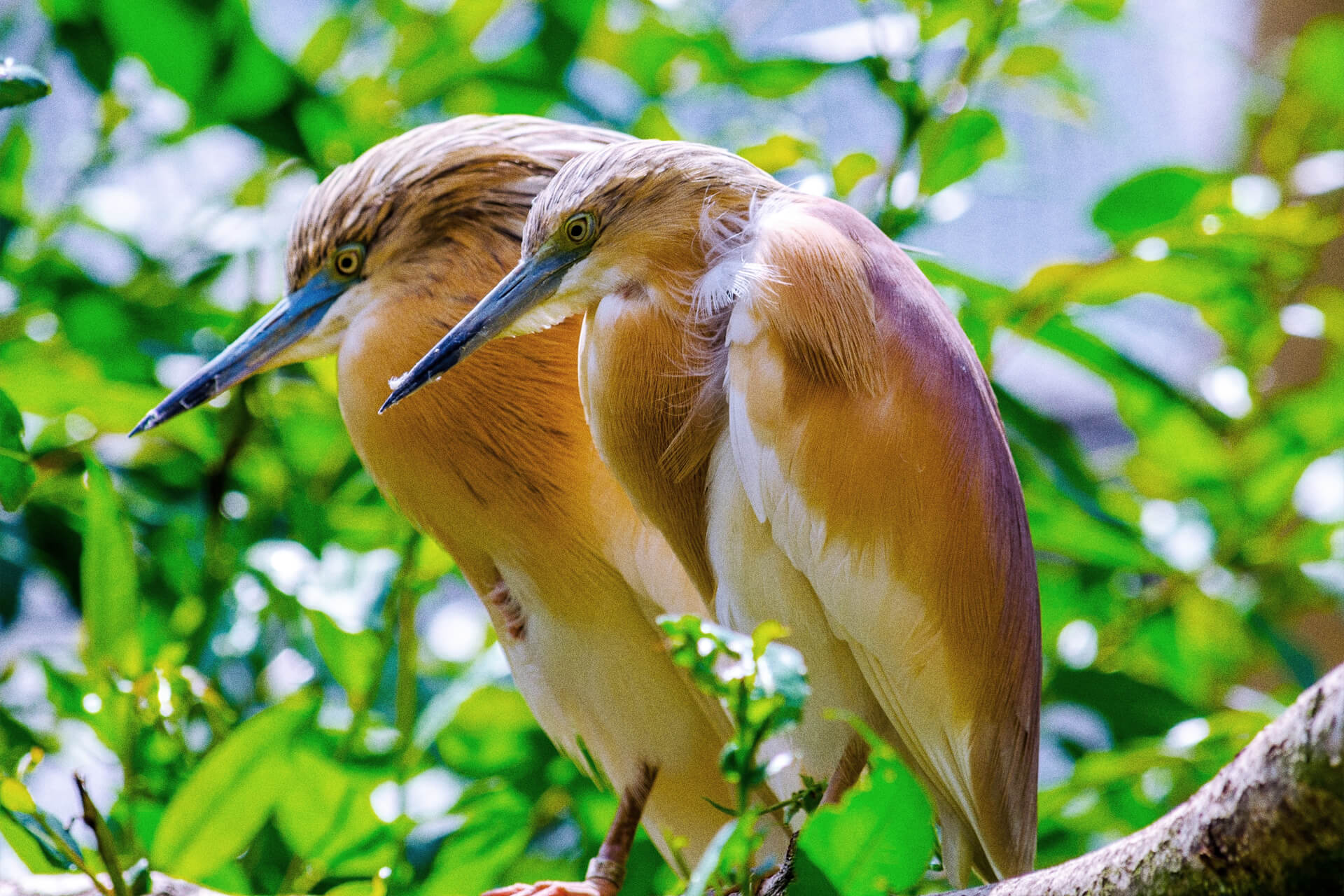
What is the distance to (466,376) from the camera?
0.76 meters

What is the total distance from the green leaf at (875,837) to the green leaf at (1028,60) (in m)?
0.94

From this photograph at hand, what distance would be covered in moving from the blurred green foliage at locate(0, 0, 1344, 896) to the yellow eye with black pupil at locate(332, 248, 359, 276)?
0.20m

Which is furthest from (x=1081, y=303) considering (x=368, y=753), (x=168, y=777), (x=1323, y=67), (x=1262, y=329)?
(x=168, y=777)

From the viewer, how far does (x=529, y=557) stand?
2.55 ft

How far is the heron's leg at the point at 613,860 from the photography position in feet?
2.51

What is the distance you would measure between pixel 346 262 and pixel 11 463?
0.24m

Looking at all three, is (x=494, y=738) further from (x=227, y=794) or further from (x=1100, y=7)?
(x=1100, y=7)

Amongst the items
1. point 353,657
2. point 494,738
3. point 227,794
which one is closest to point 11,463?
point 227,794

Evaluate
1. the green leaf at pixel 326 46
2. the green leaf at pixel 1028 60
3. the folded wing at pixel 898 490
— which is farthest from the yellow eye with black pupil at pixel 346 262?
the green leaf at pixel 1028 60

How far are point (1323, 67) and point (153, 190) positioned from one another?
143 cm

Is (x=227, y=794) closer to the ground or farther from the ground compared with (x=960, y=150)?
closer to the ground

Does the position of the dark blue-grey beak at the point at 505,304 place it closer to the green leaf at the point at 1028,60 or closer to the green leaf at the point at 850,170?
the green leaf at the point at 850,170

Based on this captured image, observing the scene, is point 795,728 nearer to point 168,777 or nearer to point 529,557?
point 529,557

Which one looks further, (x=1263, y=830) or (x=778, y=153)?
(x=778, y=153)
